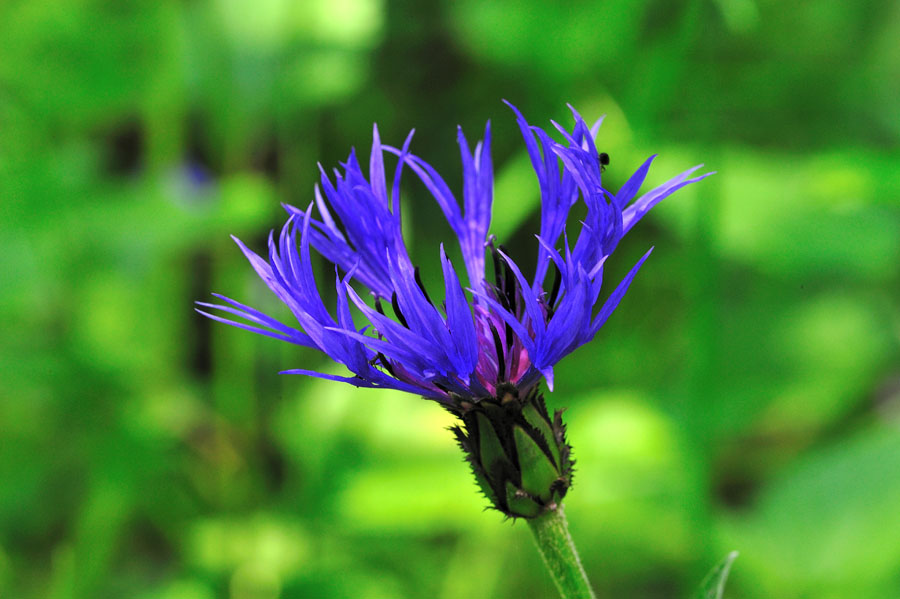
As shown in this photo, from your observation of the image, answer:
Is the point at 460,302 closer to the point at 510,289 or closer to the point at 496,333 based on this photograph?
the point at 496,333

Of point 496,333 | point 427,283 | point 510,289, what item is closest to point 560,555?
point 496,333

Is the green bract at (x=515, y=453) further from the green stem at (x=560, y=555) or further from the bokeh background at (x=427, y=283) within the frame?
the bokeh background at (x=427, y=283)

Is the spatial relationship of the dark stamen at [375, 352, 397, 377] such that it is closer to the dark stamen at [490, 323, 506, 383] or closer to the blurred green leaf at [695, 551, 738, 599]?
the dark stamen at [490, 323, 506, 383]

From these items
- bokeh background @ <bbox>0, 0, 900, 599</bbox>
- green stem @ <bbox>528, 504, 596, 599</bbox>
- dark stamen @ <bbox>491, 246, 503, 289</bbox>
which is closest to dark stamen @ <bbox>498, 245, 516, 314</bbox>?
dark stamen @ <bbox>491, 246, 503, 289</bbox>

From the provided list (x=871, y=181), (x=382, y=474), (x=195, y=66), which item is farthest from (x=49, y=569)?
(x=871, y=181)

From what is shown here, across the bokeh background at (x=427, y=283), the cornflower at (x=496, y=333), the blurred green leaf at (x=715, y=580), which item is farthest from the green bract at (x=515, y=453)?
the bokeh background at (x=427, y=283)

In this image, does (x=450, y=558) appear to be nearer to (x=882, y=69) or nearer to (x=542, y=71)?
(x=542, y=71)
